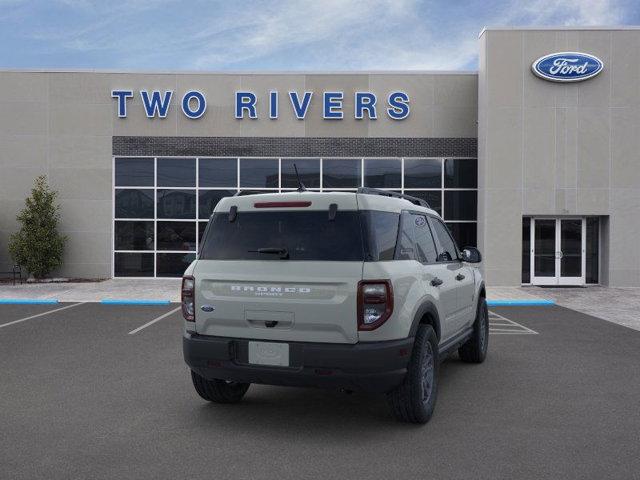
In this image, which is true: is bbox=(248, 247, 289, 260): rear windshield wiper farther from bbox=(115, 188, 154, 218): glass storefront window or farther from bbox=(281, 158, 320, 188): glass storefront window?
bbox=(115, 188, 154, 218): glass storefront window

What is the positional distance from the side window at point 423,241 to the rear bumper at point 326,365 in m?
1.08

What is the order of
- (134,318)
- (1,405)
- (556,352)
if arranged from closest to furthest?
(1,405) → (556,352) → (134,318)

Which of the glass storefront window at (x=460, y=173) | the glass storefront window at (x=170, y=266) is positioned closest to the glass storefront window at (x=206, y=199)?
the glass storefront window at (x=170, y=266)

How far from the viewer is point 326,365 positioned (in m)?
4.34

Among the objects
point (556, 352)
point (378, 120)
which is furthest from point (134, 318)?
point (378, 120)

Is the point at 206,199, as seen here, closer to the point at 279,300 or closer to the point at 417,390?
the point at 279,300

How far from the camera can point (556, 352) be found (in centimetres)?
796

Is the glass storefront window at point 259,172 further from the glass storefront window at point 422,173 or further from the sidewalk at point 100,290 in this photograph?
the glass storefront window at point 422,173

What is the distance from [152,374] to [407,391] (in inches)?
130

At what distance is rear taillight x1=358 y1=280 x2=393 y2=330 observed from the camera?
4297mm

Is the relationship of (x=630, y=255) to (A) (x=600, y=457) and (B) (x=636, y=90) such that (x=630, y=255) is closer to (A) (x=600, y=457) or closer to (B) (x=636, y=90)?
(B) (x=636, y=90)

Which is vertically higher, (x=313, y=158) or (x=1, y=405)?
(x=313, y=158)

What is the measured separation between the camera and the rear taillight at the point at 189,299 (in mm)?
4805

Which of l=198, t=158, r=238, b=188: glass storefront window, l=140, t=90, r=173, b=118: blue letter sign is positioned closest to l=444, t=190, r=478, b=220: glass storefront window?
l=198, t=158, r=238, b=188: glass storefront window
